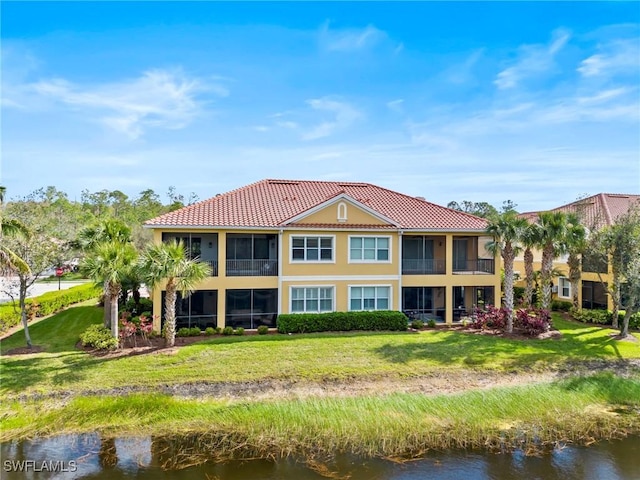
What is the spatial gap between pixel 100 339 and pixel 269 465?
11823 mm

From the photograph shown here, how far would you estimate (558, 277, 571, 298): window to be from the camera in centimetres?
3400

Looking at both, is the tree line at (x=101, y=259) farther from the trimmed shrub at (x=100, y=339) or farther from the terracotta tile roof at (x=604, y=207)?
the terracotta tile roof at (x=604, y=207)

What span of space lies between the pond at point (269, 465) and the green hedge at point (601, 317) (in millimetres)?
16986

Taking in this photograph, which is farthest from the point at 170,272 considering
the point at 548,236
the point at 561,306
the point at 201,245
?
the point at 561,306

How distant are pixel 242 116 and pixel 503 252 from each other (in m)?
16.9

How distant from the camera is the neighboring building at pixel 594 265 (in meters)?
29.5

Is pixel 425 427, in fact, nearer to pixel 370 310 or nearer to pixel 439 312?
pixel 370 310

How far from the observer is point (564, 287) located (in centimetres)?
3450

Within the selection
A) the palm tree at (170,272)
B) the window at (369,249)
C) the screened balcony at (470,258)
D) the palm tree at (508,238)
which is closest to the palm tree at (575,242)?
the palm tree at (508,238)

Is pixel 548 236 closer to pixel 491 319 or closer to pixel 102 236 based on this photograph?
pixel 491 319

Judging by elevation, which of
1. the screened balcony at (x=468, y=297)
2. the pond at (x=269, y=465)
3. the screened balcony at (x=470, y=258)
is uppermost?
the screened balcony at (x=470, y=258)

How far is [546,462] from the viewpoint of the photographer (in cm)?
1318

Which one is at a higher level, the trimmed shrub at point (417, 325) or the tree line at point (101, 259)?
the tree line at point (101, 259)

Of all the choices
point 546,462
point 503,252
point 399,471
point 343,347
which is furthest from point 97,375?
point 503,252
